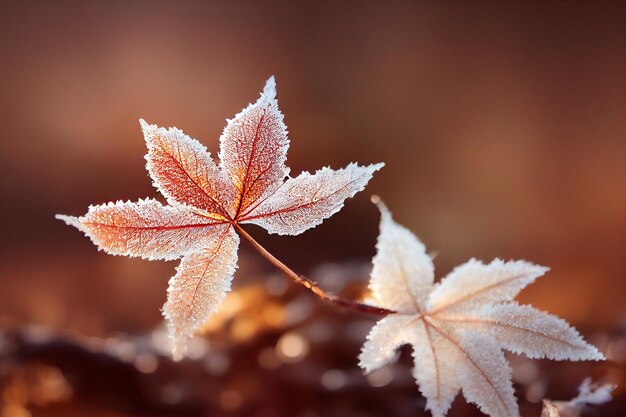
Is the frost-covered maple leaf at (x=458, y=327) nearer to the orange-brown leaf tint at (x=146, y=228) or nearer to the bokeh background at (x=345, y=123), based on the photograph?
the orange-brown leaf tint at (x=146, y=228)

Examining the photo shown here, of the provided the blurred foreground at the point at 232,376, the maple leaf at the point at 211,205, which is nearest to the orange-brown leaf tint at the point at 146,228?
the maple leaf at the point at 211,205

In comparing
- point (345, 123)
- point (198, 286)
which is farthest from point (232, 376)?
point (345, 123)

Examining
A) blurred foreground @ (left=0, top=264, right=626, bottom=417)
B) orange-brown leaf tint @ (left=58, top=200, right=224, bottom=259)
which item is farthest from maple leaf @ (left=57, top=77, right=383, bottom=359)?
blurred foreground @ (left=0, top=264, right=626, bottom=417)

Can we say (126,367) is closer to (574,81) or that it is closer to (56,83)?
(56,83)

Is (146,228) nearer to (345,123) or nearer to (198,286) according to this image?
(198,286)

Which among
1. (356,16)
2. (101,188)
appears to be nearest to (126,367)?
(101,188)
